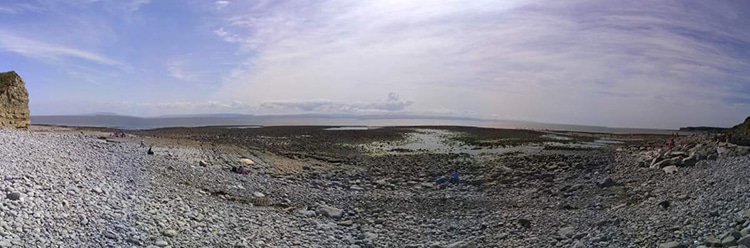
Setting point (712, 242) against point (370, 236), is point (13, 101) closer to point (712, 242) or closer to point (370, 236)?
point (370, 236)

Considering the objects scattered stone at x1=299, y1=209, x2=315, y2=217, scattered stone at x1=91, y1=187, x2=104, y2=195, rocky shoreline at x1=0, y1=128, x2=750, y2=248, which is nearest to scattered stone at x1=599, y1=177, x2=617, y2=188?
rocky shoreline at x1=0, y1=128, x2=750, y2=248

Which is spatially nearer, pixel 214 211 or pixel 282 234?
pixel 282 234

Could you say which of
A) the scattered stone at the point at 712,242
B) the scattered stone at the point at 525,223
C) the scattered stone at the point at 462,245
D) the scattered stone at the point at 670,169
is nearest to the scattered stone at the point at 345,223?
the scattered stone at the point at 462,245

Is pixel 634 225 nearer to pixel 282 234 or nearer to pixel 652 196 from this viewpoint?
pixel 652 196

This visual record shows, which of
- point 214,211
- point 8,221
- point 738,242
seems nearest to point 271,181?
point 214,211

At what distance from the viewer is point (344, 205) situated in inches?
633

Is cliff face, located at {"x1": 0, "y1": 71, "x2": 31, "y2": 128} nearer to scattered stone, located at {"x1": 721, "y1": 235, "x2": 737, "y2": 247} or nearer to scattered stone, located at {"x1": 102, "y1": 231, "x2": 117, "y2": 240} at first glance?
scattered stone, located at {"x1": 102, "y1": 231, "x2": 117, "y2": 240}

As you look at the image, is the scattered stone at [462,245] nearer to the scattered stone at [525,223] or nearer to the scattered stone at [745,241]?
the scattered stone at [525,223]

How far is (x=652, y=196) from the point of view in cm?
1436

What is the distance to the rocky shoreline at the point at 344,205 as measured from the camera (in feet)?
32.1

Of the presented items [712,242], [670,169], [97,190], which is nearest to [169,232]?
[97,190]

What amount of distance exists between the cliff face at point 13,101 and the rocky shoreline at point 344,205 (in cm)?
668

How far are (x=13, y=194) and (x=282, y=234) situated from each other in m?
6.28

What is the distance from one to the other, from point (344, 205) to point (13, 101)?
20.9 metres
